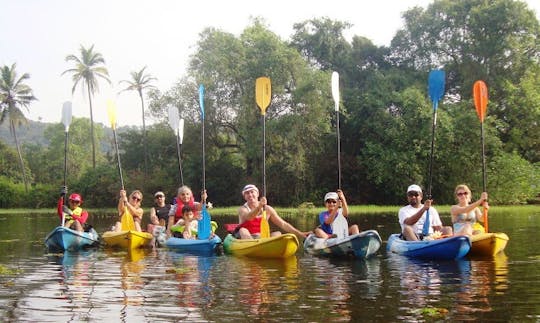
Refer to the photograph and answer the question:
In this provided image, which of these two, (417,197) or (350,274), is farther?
(417,197)

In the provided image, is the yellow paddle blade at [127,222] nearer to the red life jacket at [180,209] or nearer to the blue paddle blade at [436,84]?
the red life jacket at [180,209]

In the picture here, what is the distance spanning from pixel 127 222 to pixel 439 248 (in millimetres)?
6557

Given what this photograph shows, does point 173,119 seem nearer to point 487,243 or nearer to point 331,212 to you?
point 331,212

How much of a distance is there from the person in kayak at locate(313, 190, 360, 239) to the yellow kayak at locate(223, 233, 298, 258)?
2.36 feet

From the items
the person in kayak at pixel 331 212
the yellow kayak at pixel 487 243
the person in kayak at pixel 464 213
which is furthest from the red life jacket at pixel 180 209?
the yellow kayak at pixel 487 243

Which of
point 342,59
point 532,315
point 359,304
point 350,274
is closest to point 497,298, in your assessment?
point 532,315

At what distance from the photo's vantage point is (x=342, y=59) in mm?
40500

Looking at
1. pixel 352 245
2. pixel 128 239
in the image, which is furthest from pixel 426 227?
pixel 128 239

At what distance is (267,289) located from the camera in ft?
25.7

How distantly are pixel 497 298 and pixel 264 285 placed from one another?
2695mm

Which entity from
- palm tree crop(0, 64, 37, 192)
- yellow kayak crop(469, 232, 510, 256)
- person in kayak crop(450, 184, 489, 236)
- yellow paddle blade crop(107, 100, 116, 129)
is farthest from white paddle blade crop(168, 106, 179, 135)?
palm tree crop(0, 64, 37, 192)

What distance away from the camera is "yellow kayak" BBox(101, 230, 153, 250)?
43.7ft

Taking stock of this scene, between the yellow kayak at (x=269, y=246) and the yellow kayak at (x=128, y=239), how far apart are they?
106 inches

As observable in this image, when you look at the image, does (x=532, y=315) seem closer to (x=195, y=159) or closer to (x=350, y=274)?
(x=350, y=274)
